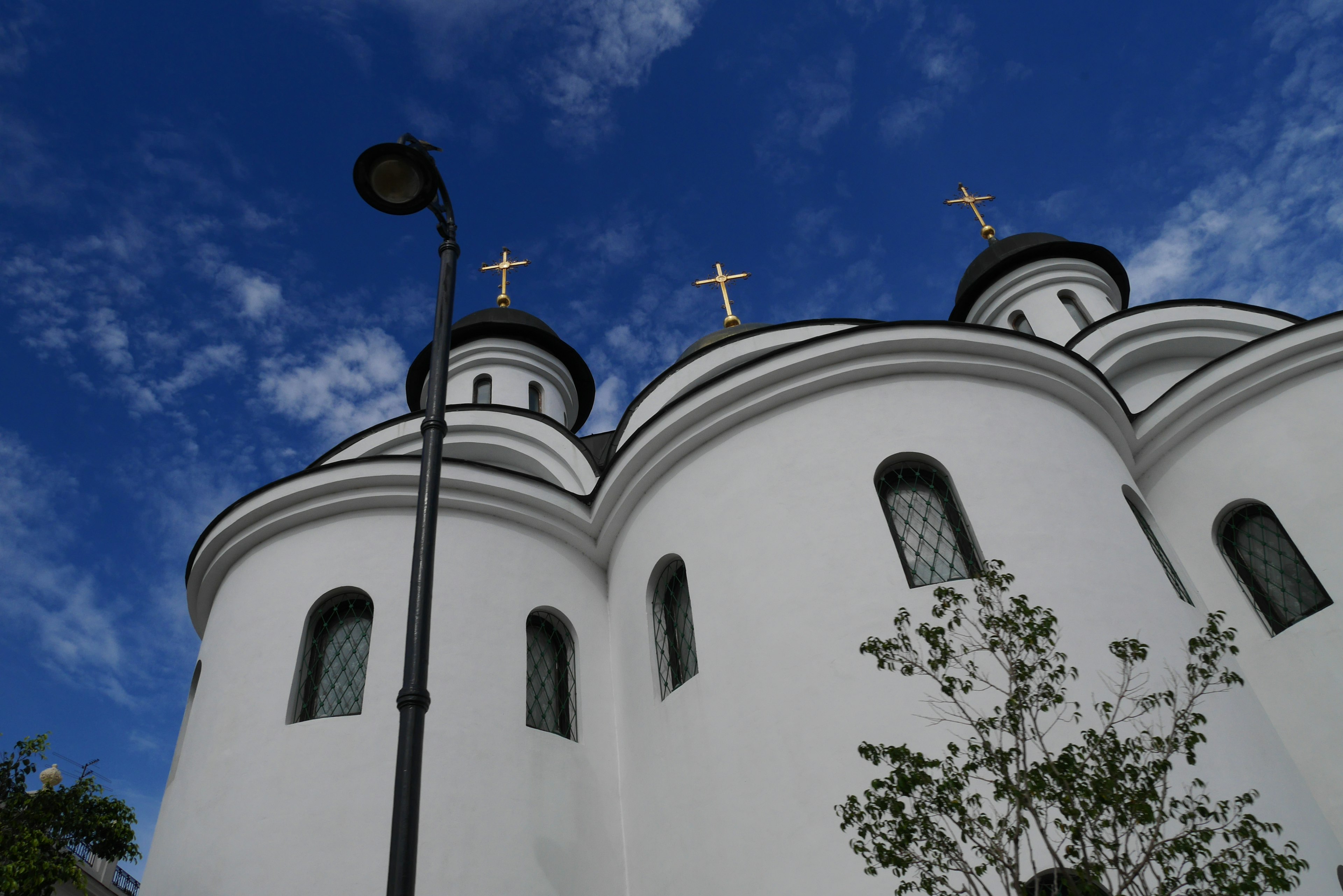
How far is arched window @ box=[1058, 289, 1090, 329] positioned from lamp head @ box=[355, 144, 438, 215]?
554 inches

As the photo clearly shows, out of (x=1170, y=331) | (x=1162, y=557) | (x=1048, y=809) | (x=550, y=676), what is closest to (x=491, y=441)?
(x=550, y=676)

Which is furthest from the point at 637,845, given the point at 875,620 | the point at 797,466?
the point at 797,466

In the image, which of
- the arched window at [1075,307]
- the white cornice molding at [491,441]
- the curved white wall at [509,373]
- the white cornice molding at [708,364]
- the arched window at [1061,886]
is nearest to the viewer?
the arched window at [1061,886]

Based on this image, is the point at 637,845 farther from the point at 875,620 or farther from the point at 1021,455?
the point at 1021,455

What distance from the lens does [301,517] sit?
33.7ft

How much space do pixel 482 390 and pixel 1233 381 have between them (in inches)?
471

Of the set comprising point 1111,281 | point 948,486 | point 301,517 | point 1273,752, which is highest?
point 1111,281

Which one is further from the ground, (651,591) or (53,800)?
(651,591)

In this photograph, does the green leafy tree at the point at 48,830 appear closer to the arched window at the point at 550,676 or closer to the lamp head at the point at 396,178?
the arched window at the point at 550,676

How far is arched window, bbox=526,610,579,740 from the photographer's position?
9508 mm

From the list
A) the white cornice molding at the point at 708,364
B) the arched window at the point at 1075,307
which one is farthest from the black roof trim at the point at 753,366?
the arched window at the point at 1075,307

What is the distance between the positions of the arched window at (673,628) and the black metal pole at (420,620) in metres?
4.20

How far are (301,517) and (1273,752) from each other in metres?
8.86

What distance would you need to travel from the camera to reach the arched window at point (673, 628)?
914 cm
